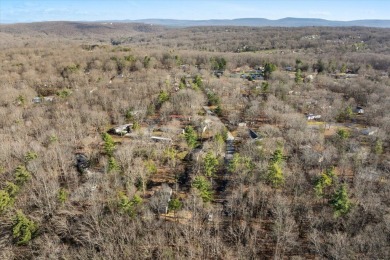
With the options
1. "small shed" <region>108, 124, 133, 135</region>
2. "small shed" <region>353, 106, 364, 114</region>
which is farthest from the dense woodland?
"small shed" <region>353, 106, 364, 114</region>

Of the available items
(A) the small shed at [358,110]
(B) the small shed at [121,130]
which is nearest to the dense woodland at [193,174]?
(B) the small shed at [121,130]

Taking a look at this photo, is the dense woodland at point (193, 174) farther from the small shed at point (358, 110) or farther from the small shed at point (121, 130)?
the small shed at point (358, 110)

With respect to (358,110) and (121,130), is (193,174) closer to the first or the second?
(121,130)

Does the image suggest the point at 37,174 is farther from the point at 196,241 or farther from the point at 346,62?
the point at 346,62

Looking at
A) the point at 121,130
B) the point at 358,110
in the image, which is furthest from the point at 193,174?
the point at 358,110

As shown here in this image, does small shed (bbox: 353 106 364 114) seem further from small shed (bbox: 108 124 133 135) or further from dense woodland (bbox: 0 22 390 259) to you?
small shed (bbox: 108 124 133 135)

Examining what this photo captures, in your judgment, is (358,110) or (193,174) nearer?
(193,174)

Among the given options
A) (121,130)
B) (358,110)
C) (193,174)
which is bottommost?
(193,174)

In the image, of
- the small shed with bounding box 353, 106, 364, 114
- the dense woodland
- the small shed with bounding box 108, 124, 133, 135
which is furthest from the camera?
the small shed with bounding box 353, 106, 364, 114
